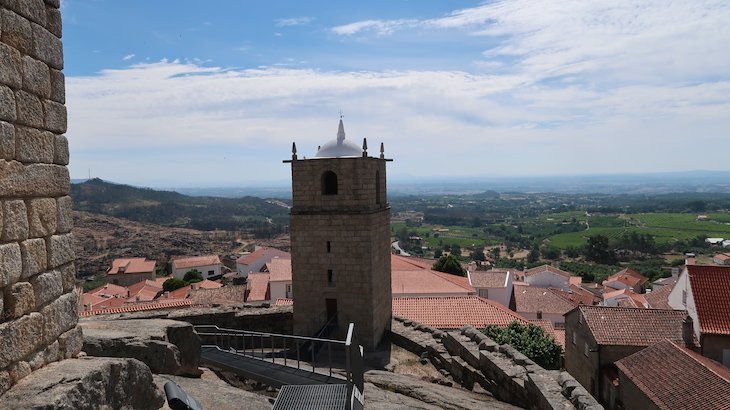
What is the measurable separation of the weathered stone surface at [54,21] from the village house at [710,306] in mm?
21366

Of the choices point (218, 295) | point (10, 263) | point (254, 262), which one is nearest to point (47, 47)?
point (10, 263)

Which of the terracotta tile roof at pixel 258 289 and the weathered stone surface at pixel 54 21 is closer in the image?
the weathered stone surface at pixel 54 21

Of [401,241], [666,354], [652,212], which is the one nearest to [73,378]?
[666,354]

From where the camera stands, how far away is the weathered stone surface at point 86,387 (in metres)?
3.27

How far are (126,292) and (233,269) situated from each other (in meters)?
26.8

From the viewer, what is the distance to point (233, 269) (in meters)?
72.3

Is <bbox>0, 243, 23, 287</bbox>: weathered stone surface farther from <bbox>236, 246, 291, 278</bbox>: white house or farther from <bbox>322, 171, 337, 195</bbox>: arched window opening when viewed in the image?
<bbox>236, 246, 291, 278</bbox>: white house

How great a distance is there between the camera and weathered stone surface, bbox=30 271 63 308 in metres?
3.68

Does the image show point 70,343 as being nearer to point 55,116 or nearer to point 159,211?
point 55,116

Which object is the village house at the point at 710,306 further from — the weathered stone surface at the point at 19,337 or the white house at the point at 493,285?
the weathered stone surface at the point at 19,337

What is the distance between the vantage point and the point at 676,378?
15133 millimetres

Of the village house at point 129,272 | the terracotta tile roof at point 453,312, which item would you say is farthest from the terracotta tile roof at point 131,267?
the terracotta tile roof at point 453,312

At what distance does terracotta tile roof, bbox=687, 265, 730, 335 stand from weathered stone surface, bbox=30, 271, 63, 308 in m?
21.0

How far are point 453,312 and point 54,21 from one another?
65.0ft
